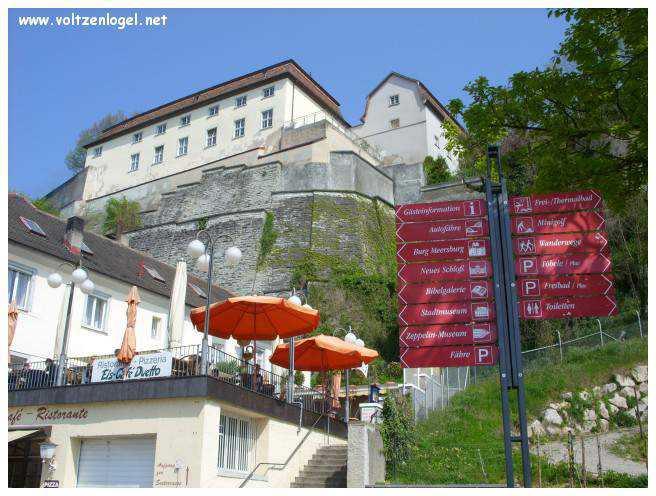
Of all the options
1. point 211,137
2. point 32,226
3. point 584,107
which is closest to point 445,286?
point 584,107

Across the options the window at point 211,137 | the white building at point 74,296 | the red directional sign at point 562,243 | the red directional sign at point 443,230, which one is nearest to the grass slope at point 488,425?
the red directional sign at point 562,243

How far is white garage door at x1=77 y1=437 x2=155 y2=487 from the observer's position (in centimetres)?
1330

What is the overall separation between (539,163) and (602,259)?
358cm

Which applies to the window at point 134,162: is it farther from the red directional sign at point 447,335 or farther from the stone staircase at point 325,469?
the red directional sign at point 447,335

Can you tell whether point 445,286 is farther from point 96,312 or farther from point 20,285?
point 96,312

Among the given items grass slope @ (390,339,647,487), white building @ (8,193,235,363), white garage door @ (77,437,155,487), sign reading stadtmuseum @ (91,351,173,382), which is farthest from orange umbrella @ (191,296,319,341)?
white building @ (8,193,235,363)

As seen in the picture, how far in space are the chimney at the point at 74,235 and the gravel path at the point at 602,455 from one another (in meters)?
17.1

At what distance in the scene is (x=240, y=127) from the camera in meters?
48.9

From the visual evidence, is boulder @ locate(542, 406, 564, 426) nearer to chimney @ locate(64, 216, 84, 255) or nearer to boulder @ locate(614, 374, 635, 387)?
boulder @ locate(614, 374, 635, 387)

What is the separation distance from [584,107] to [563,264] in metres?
3.84

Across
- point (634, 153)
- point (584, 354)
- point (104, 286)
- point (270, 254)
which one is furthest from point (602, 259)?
point (270, 254)

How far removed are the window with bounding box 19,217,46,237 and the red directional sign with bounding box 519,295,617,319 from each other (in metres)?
20.2

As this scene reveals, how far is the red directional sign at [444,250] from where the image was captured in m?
8.50

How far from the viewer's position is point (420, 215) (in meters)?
8.80
